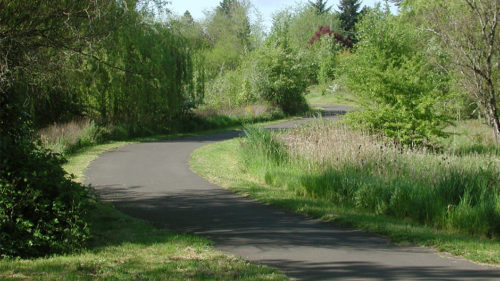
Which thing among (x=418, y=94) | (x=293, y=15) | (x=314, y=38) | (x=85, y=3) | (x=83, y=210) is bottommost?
(x=83, y=210)

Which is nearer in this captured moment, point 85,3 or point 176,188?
point 85,3

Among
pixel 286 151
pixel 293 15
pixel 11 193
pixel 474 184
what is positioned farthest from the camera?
pixel 293 15

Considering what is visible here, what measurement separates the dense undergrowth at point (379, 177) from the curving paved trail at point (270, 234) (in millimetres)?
1712

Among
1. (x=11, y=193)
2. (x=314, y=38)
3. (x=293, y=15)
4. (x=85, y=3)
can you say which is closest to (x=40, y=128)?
(x=85, y=3)

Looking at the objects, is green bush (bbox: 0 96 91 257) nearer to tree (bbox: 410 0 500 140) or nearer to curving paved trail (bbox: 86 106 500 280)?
curving paved trail (bbox: 86 106 500 280)

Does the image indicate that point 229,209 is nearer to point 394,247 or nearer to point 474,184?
point 394,247

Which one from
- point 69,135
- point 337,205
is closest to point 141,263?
point 337,205

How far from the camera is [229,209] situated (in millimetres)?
10117

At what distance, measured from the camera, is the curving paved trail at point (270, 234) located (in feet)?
20.5

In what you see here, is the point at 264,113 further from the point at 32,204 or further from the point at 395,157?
the point at 32,204

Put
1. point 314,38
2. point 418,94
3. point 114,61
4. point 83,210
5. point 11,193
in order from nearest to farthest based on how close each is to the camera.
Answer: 1. point 11,193
2. point 83,210
3. point 418,94
4. point 114,61
5. point 314,38

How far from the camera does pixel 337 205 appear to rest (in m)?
10.6

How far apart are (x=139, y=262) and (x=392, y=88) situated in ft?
47.2

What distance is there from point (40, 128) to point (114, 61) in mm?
4525
